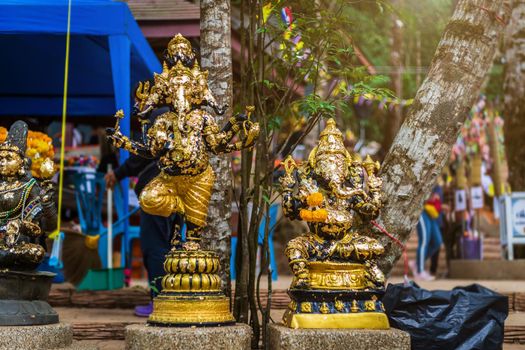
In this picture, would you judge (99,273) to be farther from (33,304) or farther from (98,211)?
(33,304)

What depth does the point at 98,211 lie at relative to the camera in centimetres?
848

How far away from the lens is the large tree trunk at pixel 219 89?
4.76m

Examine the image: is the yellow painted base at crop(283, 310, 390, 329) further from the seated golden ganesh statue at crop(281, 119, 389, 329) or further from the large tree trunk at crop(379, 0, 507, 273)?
the large tree trunk at crop(379, 0, 507, 273)

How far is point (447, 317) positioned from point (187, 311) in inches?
74.2

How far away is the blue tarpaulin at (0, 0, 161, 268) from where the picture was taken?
21.2 ft

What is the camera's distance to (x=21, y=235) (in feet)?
13.6

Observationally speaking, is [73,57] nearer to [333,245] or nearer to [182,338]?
[333,245]

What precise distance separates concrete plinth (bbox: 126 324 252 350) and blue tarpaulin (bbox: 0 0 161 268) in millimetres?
2850

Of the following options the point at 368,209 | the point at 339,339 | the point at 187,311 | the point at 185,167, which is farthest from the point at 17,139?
the point at 339,339

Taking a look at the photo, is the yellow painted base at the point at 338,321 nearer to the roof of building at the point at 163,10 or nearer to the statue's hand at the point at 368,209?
the statue's hand at the point at 368,209

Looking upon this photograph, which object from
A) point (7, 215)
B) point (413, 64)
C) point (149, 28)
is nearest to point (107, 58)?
point (149, 28)

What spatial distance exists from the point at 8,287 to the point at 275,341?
1.46 meters

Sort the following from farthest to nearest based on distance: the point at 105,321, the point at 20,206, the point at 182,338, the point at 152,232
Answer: the point at 152,232, the point at 105,321, the point at 20,206, the point at 182,338

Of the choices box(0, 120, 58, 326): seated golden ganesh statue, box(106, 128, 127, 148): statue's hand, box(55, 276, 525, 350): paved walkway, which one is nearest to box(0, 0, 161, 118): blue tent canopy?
box(55, 276, 525, 350): paved walkway
